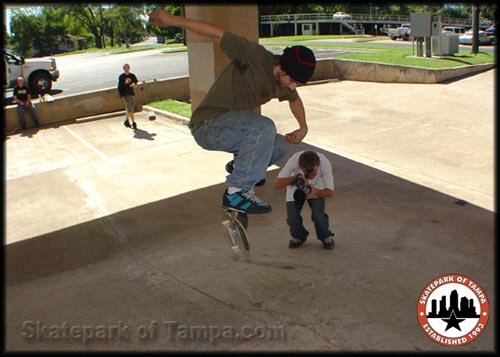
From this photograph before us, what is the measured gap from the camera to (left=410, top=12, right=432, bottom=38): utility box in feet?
82.4

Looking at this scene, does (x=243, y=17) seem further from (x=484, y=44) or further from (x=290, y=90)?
(x=484, y=44)

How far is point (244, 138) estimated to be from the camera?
4344mm

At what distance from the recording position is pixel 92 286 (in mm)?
6207

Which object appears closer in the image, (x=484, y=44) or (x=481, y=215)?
(x=481, y=215)

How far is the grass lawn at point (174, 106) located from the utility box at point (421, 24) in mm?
13289

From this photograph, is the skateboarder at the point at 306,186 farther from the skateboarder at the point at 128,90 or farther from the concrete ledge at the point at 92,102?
the concrete ledge at the point at 92,102

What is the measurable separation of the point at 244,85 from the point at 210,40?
386 inches

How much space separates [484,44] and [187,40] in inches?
1273

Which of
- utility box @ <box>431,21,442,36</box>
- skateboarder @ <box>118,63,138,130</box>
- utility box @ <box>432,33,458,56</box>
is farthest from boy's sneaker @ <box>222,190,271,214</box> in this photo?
utility box @ <box>432,33,458,56</box>

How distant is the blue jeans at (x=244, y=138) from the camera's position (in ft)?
14.1

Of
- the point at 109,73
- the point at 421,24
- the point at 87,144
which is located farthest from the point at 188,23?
the point at 109,73

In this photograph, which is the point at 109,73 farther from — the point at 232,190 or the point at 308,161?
the point at 232,190

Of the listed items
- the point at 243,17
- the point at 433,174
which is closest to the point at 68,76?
the point at 243,17

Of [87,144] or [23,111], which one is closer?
[87,144]
